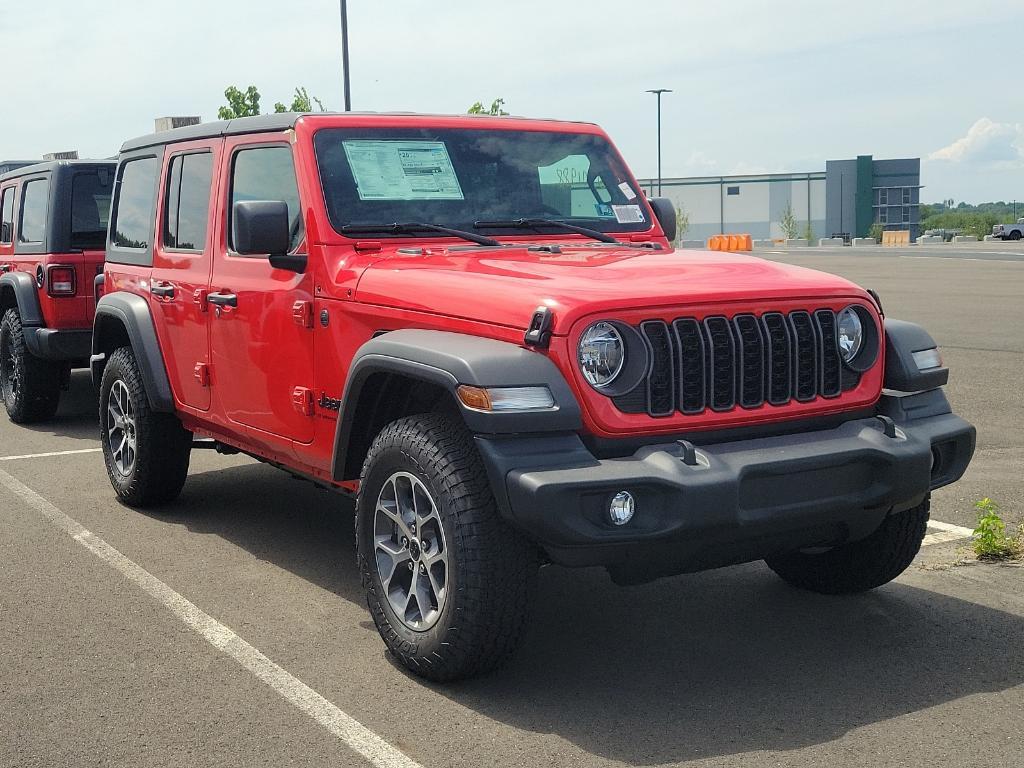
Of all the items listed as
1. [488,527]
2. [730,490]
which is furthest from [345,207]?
[730,490]

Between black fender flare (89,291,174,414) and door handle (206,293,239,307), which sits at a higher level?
door handle (206,293,239,307)

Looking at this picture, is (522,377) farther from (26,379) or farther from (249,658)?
(26,379)

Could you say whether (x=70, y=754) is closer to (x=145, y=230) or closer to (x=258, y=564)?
(x=258, y=564)

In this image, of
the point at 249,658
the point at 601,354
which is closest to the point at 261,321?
the point at 249,658

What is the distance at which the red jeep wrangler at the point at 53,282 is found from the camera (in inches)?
400

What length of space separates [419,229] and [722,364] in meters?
1.61

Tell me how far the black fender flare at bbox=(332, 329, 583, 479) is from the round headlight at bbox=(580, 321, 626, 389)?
0.37 feet

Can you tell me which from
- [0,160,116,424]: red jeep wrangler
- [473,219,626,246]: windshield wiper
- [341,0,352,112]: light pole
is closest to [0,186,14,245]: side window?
[0,160,116,424]: red jeep wrangler

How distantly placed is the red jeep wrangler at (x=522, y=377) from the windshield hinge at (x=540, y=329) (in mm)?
10

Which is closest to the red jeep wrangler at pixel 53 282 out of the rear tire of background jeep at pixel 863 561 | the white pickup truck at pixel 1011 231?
the rear tire of background jeep at pixel 863 561

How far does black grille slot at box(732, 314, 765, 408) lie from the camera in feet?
14.0

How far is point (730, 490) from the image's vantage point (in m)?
3.89

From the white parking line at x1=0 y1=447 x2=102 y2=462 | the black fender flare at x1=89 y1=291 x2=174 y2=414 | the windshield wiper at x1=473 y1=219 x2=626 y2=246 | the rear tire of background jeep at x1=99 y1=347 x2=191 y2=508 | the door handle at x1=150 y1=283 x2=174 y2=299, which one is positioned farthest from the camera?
the white parking line at x1=0 y1=447 x2=102 y2=462

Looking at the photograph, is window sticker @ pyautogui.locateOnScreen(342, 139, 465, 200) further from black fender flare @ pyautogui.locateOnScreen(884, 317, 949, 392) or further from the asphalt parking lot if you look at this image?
black fender flare @ pyautogui.locateOnScreen(884, 317, 949, 392)
